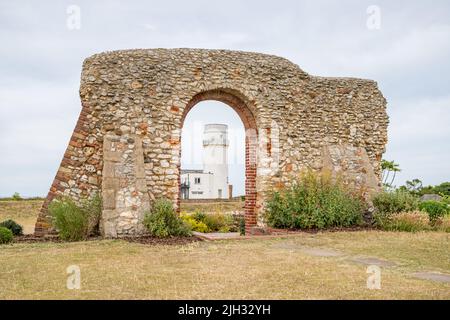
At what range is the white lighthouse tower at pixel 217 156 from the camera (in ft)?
114

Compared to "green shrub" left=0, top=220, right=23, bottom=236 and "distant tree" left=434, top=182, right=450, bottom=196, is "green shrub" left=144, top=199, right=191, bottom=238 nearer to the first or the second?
"green shrub" left=0, top=220, right=23, bottom=236

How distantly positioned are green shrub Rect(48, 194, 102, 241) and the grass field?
0.72m

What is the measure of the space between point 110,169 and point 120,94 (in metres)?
2.01

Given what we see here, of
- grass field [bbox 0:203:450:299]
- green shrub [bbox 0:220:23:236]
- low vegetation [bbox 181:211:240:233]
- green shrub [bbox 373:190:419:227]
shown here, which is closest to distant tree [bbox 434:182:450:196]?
green shrub [bbox 373:190:419:227]

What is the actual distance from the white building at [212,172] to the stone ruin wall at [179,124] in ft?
70.1

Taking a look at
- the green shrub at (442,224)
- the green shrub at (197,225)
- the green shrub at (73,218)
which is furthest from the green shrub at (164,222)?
the green shrub at (442,224)

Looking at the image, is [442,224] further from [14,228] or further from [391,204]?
[14,228]

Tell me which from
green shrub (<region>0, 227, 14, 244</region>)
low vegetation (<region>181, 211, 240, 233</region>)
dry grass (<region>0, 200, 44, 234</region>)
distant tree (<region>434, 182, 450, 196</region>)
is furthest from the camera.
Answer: distant tree (<region>434, 182, 450, 196</region>)

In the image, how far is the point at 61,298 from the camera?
495 cm

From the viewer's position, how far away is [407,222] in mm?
11641

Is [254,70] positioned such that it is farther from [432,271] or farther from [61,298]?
[61,298]

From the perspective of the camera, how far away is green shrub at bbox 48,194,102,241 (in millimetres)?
10086
